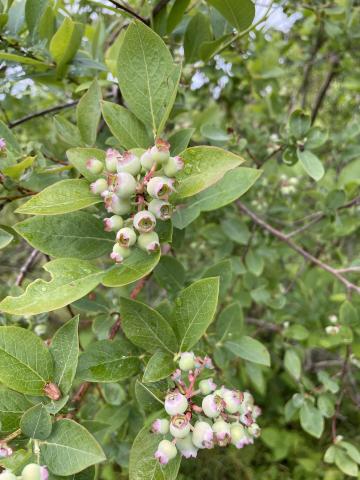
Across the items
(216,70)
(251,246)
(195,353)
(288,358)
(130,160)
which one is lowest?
(288,358)

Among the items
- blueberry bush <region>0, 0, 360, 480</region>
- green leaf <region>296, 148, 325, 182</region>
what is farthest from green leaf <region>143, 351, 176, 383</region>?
green leaf <region>296, 148, 325, 182</region>

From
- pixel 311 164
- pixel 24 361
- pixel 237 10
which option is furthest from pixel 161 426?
pixel 237 10

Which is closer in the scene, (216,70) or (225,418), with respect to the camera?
(225,418)

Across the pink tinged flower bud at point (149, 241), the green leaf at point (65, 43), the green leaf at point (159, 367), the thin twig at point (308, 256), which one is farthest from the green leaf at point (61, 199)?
the thin twig at point (308, 256)

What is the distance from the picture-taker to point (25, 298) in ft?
2.44

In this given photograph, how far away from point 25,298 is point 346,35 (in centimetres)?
184

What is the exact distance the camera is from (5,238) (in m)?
0.94

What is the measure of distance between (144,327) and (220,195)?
330 millimetres

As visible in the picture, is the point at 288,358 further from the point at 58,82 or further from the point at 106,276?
the point at 58,82

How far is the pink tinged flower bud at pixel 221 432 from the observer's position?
0.79 meters

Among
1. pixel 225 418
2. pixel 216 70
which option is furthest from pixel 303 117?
pixel 225 418

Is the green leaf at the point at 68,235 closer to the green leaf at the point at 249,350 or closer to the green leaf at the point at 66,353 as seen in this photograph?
the green leaf at the point at 66,353

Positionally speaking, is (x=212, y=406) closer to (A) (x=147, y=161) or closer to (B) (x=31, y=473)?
(B) (x=31, y=473)

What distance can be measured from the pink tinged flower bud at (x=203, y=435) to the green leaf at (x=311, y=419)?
2.67 ft
